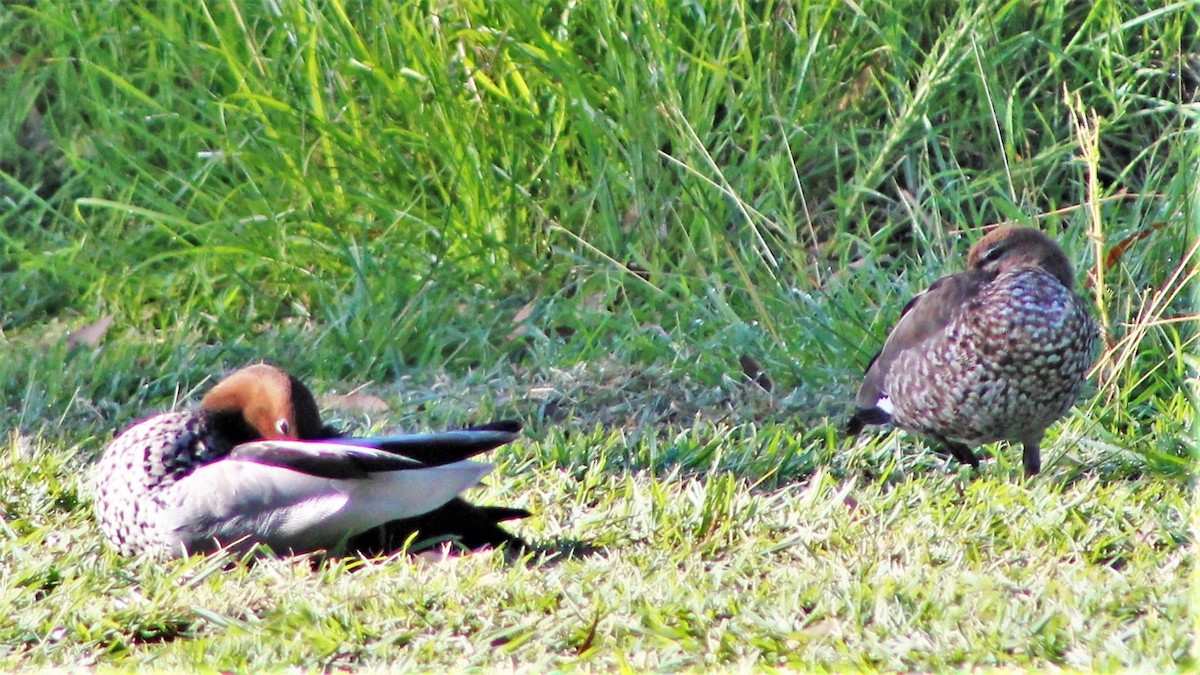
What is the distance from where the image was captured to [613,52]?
5680 mm

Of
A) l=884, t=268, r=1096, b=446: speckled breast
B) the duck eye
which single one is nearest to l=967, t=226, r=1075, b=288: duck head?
the duck eye

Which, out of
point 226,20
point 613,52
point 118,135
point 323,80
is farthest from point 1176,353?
point 118,135

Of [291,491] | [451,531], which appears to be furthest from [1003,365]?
[291,491]

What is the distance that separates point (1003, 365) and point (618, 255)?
75.1 inches

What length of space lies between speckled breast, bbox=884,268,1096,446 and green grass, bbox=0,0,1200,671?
0.15 m

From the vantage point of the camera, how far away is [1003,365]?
4.24m

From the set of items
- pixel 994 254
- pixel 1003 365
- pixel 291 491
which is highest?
pixel 994 254

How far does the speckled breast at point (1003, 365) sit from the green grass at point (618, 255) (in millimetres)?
147

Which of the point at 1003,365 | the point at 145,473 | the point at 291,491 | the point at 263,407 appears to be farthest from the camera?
the point at 1003,365

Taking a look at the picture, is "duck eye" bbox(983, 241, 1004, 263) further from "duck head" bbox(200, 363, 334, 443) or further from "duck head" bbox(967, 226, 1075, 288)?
"duck head" bbox(200, 363, 334, 443)

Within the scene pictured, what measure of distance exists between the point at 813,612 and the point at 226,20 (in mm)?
4112

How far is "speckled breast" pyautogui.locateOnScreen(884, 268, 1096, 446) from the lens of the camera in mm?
4207

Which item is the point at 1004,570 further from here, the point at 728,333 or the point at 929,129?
the point at 929,129

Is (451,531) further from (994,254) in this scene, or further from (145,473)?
(994,254)
